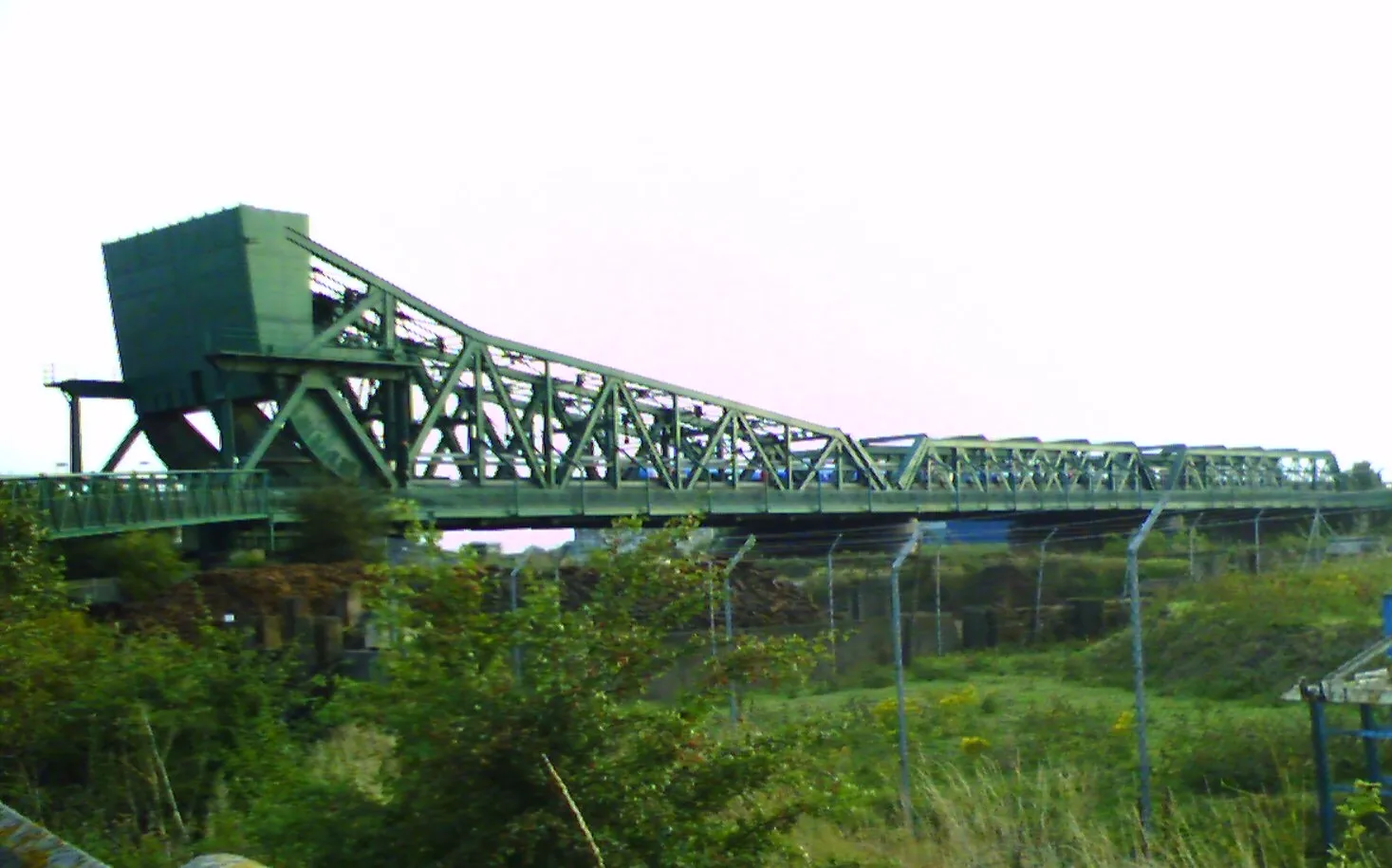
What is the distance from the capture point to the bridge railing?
24.1 metres

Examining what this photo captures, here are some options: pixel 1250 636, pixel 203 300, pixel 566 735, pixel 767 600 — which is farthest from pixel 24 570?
pixel 203 300

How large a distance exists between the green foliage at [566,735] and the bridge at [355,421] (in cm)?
1754

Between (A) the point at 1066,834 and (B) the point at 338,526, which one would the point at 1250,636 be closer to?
(A) the point at 1066,834

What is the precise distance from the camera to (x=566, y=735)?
7086mm

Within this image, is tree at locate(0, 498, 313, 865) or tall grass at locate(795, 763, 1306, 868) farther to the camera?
tree at locate(0, 498, 313, 865)

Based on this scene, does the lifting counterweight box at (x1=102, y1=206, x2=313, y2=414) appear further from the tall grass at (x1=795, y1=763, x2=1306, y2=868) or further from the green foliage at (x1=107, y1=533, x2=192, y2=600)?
the tall grass at (x1=795, y1=763, x2=1306, y2=868)

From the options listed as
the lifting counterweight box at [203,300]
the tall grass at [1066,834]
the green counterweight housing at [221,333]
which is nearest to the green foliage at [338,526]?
the green counterweight housing at [221,333]

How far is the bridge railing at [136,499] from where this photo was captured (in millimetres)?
24080

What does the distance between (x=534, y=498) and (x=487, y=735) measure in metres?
40.0

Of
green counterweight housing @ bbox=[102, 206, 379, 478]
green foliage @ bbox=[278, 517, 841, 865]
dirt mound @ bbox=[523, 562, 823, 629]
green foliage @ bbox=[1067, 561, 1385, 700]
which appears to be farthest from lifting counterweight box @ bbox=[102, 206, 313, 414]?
green foliage @ bbox=[278, 517, 841, 865]

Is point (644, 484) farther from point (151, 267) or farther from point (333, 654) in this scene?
point (333, 654)

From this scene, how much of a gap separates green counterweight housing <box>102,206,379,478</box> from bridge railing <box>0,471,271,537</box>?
3.99 metres

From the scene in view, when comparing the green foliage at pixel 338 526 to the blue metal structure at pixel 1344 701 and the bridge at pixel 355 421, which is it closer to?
the bridge at pixel 355 421

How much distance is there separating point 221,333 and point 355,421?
19.4ft
